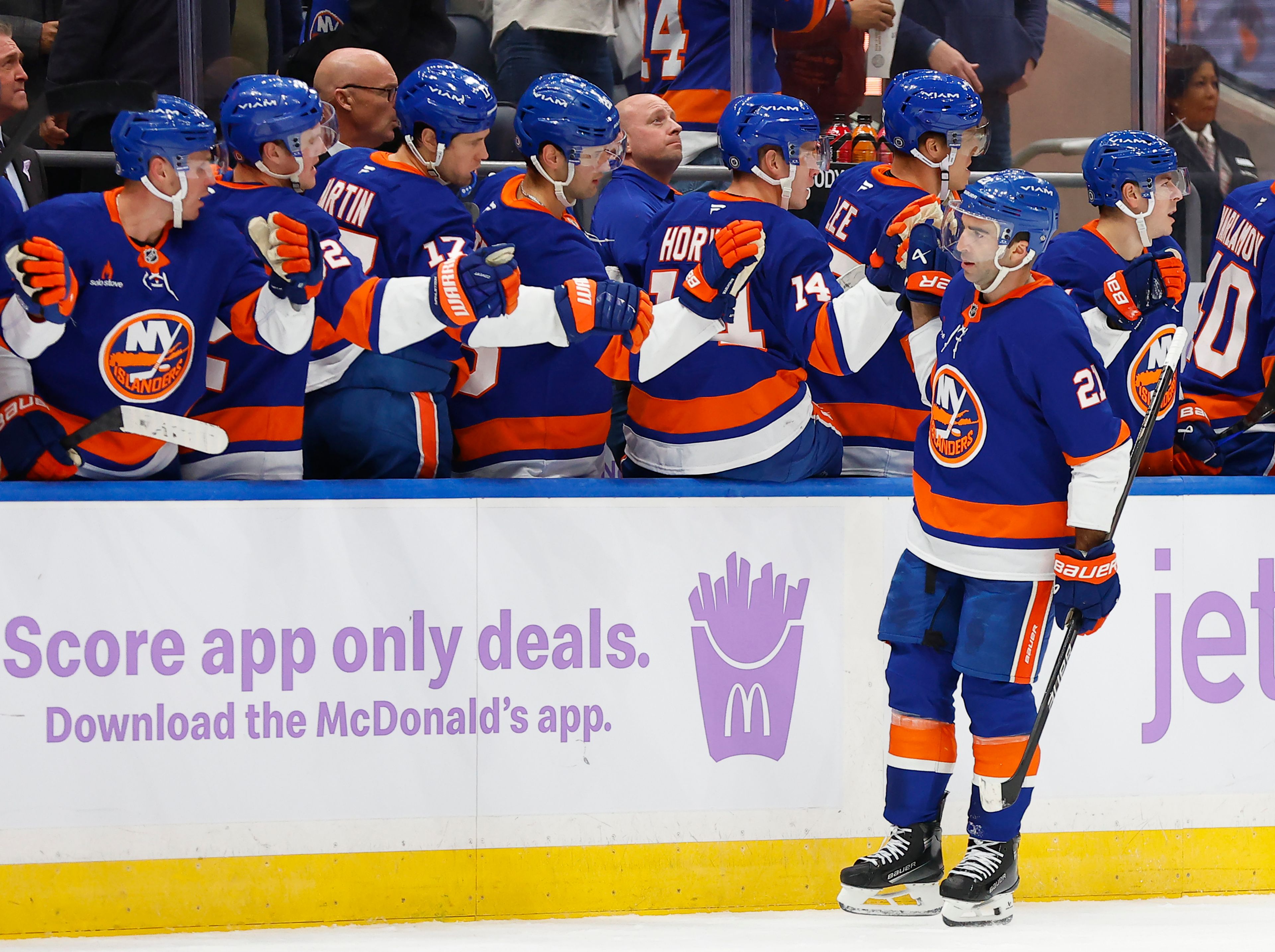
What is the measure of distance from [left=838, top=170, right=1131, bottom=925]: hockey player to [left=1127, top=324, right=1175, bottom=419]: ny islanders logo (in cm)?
71

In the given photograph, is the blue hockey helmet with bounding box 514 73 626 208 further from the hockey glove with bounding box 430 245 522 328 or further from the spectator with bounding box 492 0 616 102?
the spectator with bounding box 492 0 616 102

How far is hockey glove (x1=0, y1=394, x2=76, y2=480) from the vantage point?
9.18ft

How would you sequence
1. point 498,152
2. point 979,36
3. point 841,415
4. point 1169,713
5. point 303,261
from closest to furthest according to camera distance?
point 303,261 → point 1169,713 → point 841,415 → point 498,152 → point 979,36

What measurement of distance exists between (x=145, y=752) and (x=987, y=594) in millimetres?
1635

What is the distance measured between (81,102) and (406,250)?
928mm

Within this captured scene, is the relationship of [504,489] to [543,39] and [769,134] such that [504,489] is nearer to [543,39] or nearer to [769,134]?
[769,134]

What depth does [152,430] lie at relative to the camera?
2.78 metres

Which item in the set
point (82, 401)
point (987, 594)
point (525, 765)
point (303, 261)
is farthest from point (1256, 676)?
point (82, 401)

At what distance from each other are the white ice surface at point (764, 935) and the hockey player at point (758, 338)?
0.93 m

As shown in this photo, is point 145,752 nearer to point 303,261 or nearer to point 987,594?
point 303,261

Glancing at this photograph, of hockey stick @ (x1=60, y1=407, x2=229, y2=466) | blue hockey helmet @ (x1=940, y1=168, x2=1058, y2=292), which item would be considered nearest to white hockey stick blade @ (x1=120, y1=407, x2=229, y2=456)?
hockey stick @ (x1=60, y1=407, x2=229, y2=466)

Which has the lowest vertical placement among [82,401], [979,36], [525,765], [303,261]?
[525,765]

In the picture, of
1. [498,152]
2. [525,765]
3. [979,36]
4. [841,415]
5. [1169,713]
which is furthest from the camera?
[979,36]

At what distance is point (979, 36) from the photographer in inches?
198
